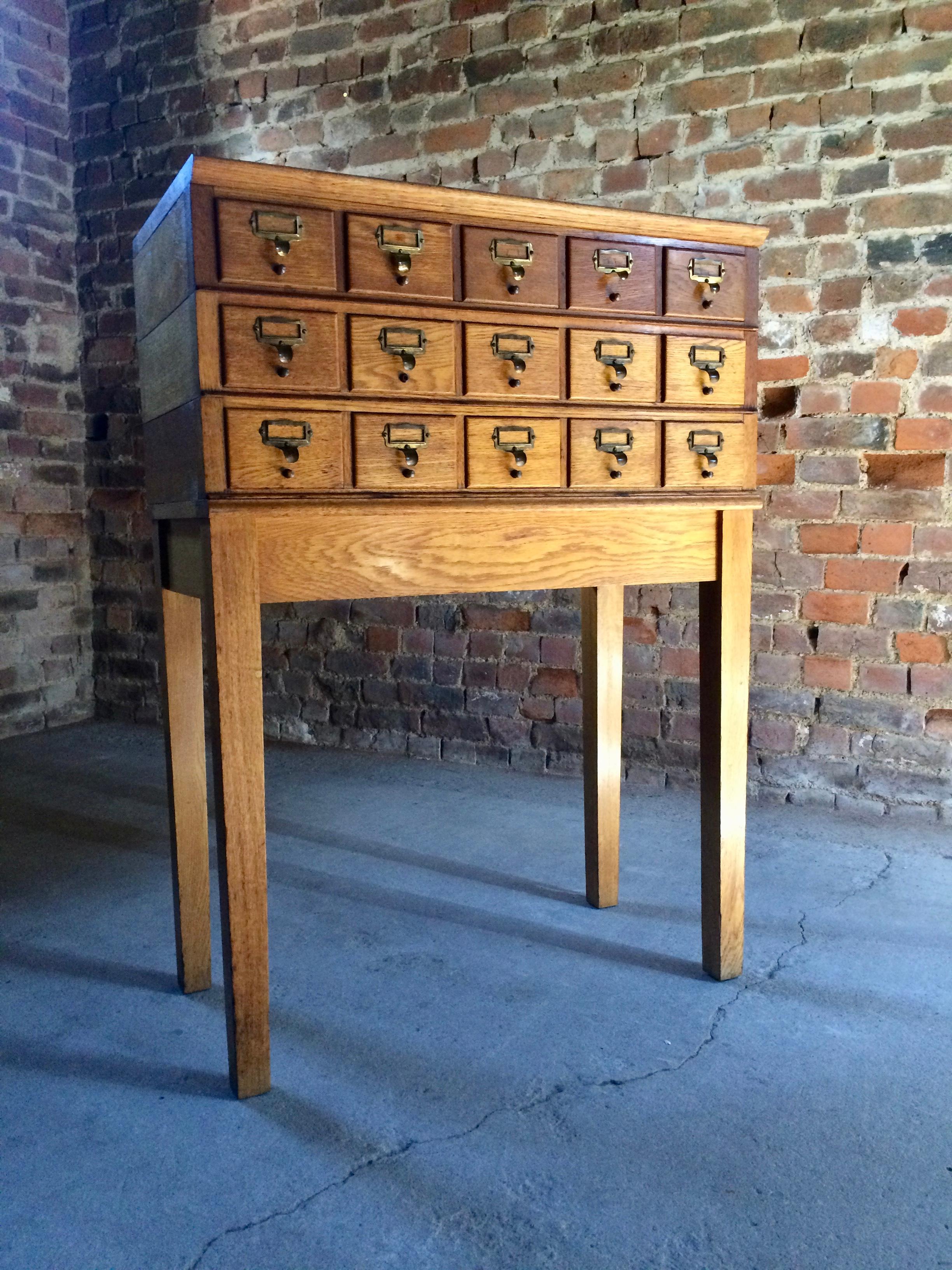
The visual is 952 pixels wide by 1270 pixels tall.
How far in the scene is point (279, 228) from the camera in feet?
4.40

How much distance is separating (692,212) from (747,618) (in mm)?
1490

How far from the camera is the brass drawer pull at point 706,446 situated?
1.66 m

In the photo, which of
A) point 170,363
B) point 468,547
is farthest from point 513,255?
point 170,363

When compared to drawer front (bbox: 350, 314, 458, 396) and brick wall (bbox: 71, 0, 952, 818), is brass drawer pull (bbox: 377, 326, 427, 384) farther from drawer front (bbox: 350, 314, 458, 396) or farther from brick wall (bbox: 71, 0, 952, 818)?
brick wall (bbox: 71, 0, 952, 818)

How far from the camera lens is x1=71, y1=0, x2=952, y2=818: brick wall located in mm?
2477

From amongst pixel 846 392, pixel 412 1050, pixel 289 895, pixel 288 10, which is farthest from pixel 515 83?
pixel 412 1050

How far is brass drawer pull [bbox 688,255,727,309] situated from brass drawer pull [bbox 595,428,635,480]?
263 millimetres

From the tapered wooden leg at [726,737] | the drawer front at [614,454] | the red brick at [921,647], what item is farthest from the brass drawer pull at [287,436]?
the red brick at [921,647]

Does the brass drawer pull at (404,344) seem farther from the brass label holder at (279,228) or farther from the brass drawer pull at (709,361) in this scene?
the brass drawer pull at (709,361)

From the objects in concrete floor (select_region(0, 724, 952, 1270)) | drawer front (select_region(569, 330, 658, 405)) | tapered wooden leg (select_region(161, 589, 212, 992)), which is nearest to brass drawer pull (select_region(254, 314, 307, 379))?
drawer front (select_region(569, 330, 658, 405))

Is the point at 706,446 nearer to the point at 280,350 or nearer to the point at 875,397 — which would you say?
the point at 280,350

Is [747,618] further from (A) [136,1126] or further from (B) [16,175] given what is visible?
(B) [16,175]

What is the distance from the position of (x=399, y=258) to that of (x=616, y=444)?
45cm

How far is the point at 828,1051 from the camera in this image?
4.97ft
